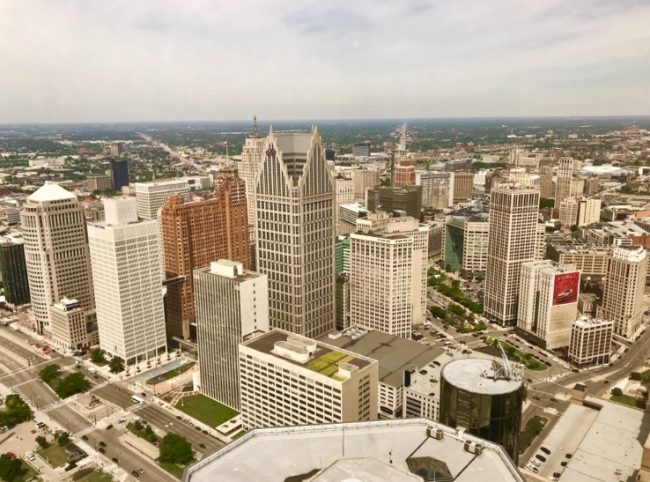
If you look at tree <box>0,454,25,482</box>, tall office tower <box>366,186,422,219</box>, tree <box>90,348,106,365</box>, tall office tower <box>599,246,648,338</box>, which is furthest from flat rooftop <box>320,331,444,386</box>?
tall office tower <box>366,186,422,219</box>

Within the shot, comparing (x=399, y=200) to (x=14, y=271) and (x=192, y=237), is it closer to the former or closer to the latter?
(x=192, y=237)

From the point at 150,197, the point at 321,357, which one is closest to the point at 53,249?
the point at 321,357

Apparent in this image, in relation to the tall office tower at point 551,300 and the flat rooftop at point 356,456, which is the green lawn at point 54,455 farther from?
the tall office tower at point 551,300

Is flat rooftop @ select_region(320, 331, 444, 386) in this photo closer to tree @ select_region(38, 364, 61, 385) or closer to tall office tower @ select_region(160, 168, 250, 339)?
tall office tower @ select_region(160, 168, 250, 339)

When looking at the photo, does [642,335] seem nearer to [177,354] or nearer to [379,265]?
[379,265]

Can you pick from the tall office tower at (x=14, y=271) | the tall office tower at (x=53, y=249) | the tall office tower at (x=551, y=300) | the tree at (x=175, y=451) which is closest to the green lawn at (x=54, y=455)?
the tree at (x=175, y=451)

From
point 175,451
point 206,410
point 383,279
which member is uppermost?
point 383,279

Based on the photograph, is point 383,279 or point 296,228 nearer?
point 296,228

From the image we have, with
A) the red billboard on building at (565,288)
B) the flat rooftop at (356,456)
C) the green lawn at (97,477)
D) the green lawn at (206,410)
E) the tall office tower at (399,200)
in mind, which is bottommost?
the green lawn at (97,477)
